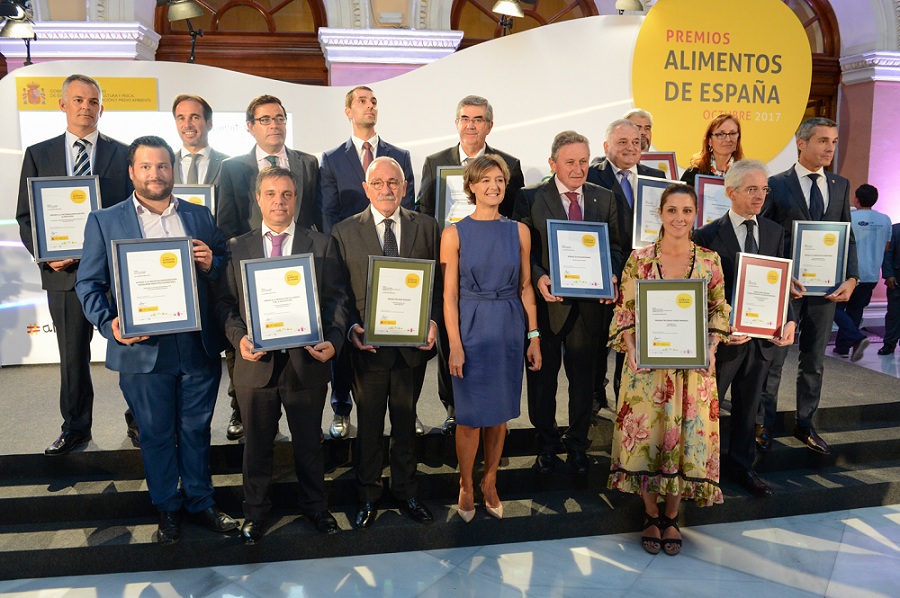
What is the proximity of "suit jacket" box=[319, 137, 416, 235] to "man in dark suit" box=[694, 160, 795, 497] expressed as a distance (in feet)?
5.31

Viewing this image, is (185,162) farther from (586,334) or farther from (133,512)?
(586,334)

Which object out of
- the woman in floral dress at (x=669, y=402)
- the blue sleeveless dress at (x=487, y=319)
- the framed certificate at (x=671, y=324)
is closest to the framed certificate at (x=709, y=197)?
the woman in floral dress at (x=669, y=402)

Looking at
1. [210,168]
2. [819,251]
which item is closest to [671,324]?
[819,251]

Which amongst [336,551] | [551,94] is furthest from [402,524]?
[551,94]

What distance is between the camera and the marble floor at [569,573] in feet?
9.65

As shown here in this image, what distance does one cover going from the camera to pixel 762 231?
11.0 feet

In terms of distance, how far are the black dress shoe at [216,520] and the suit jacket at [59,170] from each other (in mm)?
1304

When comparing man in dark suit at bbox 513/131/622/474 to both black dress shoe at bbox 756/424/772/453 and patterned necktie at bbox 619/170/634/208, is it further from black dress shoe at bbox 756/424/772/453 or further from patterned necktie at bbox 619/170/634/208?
black dress shoe at bbox 756/424/772/453

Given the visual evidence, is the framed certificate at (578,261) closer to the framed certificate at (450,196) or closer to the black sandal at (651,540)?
the framed certificate at (450,196)

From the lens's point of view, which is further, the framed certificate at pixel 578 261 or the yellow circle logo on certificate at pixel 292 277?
the framed certificate at pixel 578 261

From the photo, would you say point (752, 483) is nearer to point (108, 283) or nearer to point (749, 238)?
point (749, 238)

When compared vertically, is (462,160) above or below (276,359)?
above

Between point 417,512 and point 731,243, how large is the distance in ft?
6.62

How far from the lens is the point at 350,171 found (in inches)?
141
